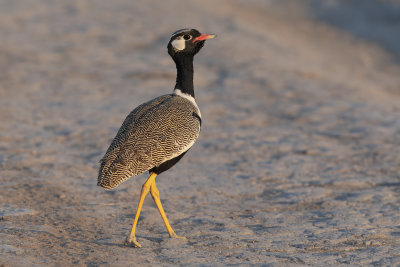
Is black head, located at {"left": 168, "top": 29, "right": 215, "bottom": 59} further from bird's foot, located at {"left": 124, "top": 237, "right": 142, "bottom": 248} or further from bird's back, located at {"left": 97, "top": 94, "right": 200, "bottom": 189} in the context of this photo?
bird's foot, located at {"left": 124, "top": 237, "right": 142, "bottom": 248}

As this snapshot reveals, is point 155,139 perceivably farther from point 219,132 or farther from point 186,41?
point 219,132

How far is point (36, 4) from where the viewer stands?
2084cm

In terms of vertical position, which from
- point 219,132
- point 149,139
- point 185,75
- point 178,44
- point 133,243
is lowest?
point 133,243

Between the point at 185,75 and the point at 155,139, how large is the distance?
1.16 meters

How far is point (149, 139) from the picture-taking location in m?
7.18

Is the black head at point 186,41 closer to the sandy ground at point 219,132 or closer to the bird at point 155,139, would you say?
the bird at point 155,139

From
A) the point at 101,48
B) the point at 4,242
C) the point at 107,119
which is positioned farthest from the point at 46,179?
the point at 101,48

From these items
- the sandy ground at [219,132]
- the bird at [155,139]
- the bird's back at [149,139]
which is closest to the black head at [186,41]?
the bird at [155,139]

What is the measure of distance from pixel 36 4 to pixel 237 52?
7164 millimetres

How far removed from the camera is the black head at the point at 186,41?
7.90 m

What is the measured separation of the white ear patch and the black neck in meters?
0.11

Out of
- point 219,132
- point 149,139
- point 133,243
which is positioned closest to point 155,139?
point 149,139

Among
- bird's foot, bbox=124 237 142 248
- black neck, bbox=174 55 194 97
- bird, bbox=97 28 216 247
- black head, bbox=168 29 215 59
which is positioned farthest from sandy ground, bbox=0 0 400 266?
black head, bbox=168 29 215 59

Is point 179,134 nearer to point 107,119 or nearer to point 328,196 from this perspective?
point 328,196
